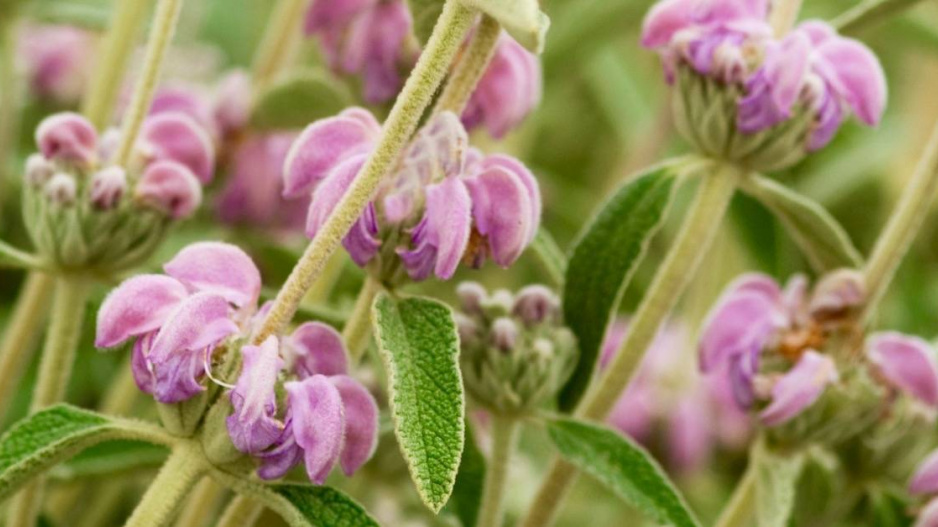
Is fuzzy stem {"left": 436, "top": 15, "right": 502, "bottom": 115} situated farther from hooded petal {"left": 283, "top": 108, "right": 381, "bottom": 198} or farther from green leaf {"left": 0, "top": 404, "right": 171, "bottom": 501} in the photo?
green leaf {"left": 0, "top": 404, "right": 171, "bottom": 501}

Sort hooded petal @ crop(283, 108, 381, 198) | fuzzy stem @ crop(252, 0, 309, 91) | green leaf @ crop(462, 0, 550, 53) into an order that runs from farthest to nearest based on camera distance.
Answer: fuzzy stem @ crop(252, 0, 309, 91) < hooded petal @ crop(283, 108, 381, 198) < green leaf @ crop(462, 0, 550, 53)

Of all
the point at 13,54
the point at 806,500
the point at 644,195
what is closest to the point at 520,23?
the point at 644,195

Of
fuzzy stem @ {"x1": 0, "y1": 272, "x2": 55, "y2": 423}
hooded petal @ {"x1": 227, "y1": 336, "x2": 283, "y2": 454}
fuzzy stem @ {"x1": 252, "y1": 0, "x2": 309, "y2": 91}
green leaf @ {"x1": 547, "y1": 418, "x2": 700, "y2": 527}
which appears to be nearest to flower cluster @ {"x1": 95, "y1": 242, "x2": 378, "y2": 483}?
hooded petal @ {"x1": 227, "y1": 336, "x2": 283, "y2": 454}

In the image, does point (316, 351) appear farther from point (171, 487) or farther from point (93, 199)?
point (93, 199)

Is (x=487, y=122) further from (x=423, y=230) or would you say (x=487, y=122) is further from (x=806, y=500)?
(x=806, y=500)

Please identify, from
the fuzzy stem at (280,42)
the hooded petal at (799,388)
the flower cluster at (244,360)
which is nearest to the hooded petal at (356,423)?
the flower cluster at (244,360)

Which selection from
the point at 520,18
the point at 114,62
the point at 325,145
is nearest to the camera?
the point at 520,18

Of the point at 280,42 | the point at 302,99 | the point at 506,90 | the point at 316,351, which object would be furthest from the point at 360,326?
the point at 280,42
